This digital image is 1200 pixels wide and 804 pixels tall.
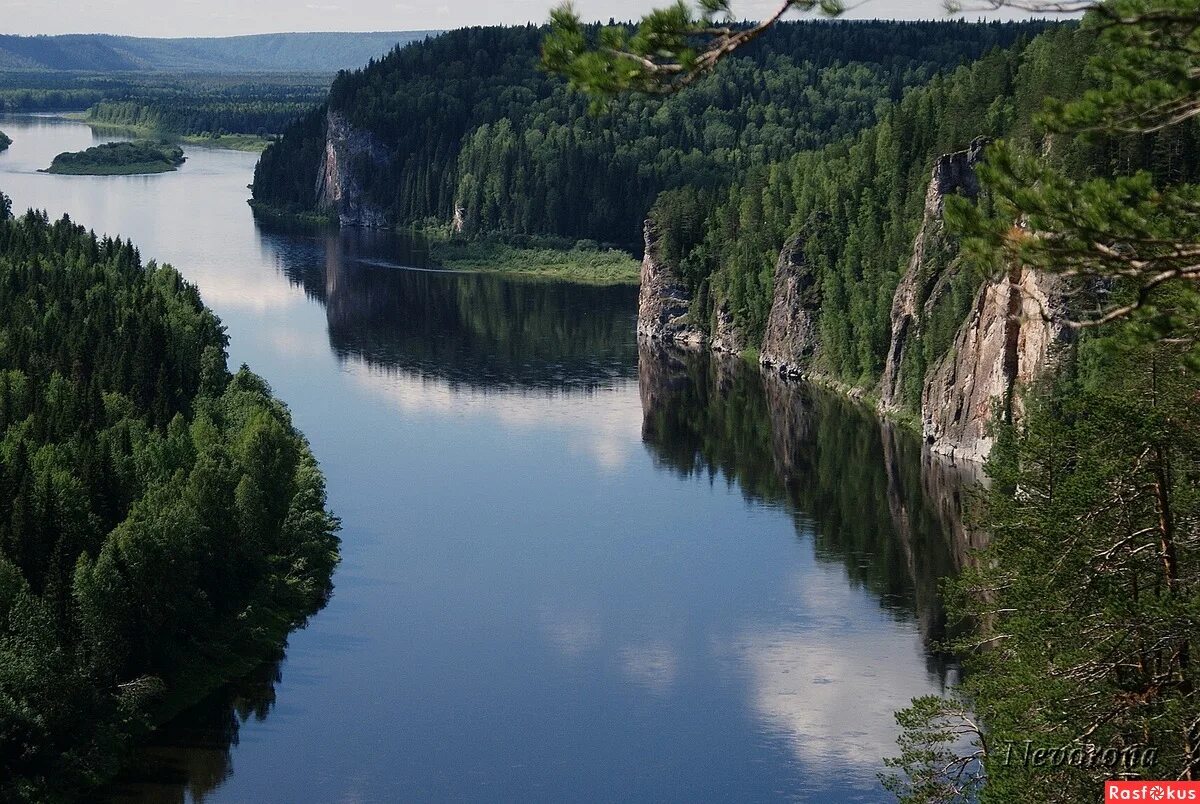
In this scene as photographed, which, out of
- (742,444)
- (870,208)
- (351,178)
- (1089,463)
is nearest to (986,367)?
(742,444)

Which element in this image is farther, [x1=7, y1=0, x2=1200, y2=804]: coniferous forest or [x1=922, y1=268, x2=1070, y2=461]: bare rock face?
[x1=922, y1=268, x2=1070, y2=461]: bare rock face

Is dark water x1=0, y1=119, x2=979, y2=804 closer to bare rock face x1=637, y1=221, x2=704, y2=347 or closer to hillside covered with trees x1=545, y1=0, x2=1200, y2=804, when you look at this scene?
bare rock face x1=637, y1=221, x2=704, y2=347

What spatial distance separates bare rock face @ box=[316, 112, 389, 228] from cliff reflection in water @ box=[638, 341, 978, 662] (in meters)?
91.6

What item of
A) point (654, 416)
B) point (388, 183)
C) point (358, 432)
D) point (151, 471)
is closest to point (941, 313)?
point (654, 416)

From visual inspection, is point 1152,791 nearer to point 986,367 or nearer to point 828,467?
point 986,367

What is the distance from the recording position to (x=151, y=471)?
55844mm

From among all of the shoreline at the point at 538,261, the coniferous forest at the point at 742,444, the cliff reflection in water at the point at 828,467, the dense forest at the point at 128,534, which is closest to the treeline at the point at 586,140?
the shoreline at the point at 538,261

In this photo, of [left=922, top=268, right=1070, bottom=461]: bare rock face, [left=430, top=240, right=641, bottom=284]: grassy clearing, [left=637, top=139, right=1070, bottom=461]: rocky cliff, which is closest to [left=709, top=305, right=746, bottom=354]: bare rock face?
[left=637, top=139, right=1070, bottom=461]: rocky cliff

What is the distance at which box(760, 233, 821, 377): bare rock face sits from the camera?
9594 cm

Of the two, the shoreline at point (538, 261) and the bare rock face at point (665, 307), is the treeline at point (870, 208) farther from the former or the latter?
the shoreline at point (538, 261)

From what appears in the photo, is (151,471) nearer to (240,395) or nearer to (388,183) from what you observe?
(240,395)

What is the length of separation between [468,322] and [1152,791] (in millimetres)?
93178

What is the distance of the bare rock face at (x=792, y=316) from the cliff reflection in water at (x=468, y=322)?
7398 millimetres

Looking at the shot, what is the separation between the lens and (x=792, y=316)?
3816 inches
